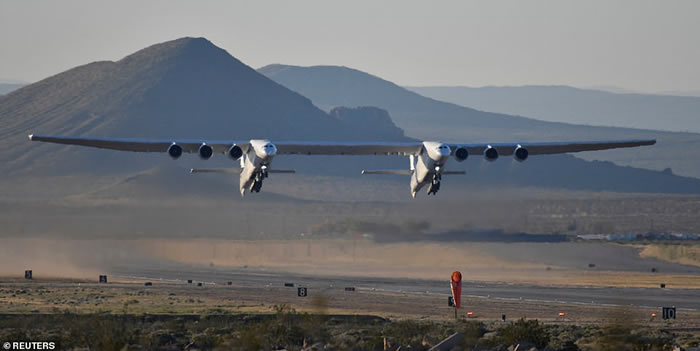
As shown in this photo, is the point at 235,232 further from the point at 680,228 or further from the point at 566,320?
the point at 680,228

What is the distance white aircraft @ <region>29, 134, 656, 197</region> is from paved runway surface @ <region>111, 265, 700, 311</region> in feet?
26.4

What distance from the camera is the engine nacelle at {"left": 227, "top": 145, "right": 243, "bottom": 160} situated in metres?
61.4

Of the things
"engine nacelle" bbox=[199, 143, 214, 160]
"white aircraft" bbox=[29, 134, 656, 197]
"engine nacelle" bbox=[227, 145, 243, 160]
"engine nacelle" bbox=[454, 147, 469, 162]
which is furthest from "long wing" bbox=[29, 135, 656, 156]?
"engine nacelle" bbox=[227, 145, 243, 160]

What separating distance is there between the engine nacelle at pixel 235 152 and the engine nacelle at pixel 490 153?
11.7 meters

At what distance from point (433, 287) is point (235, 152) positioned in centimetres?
2297

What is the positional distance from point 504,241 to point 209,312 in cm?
3100

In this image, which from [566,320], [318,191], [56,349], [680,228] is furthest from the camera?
[318,191]

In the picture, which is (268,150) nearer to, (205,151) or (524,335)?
(205,151)

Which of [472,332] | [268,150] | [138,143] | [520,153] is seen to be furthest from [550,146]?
[472,332]

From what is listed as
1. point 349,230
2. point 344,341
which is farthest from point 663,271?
point 344,341

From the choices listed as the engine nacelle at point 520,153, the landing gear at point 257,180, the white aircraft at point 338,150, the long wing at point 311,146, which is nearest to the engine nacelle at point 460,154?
Answer: the white aircraft at point 338,150

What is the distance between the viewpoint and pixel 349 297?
242 ft

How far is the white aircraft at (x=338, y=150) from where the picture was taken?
6141 cm

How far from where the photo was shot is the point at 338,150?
7188 centimetres
